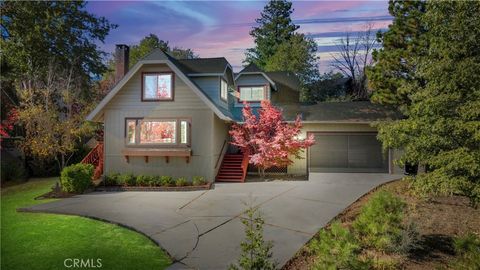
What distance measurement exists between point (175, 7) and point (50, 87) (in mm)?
12629

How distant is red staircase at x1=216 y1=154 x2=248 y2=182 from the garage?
3.93 metres

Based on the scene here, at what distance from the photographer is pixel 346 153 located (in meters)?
17.4

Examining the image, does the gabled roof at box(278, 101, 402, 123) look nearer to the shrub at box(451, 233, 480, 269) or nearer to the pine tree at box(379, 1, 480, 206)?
the pine tree at box(379, 1, 480, 206)

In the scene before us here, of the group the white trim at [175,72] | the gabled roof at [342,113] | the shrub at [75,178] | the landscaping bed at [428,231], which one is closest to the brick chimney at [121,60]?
the white trim at [175,72]

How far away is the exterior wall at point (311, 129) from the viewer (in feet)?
56.7

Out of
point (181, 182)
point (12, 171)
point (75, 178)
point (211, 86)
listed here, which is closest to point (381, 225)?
point (181, 182)

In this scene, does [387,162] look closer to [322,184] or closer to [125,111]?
[322,184]

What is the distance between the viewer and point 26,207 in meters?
10.9

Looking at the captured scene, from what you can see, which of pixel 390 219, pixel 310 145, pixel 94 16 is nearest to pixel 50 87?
pixel 94 16

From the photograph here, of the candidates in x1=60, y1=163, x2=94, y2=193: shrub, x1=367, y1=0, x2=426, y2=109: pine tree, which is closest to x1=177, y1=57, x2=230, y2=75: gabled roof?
x1=60, y1=163, x2=94, y2=193: shrub

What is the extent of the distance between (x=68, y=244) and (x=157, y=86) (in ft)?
31.7

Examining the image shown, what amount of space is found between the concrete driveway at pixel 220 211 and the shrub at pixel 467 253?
2.87 metres

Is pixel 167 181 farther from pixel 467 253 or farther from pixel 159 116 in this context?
pixel 467 253

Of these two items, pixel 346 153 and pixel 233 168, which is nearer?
pixel 233 168
